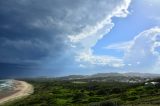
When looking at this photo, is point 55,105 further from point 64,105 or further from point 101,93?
point 101,93

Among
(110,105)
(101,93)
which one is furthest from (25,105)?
(110,105)

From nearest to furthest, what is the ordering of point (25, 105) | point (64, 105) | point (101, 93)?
point (64, 105) → point (25, 105) → point (101, 93)

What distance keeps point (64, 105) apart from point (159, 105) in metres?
47.6

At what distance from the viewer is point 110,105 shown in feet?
180

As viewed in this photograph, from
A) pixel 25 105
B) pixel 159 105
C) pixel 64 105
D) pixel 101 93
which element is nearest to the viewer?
pixel 159 105

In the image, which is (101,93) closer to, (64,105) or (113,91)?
(113,91)

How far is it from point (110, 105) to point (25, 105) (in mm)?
61059

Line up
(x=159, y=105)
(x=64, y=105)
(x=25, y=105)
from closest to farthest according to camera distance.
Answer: (x=159, y=105), (x=64, y=105), (x=25, y=105)

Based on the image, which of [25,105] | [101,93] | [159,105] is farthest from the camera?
[101,93]

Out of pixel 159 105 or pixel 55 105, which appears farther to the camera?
pixel 55 105

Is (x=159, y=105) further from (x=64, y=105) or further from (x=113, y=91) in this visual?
(x=113, y=91)

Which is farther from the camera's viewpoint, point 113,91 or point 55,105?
point 113,91

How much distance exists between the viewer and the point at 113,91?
134250mm

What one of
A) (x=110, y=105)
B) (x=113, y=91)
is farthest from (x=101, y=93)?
(x=110, y=105)
